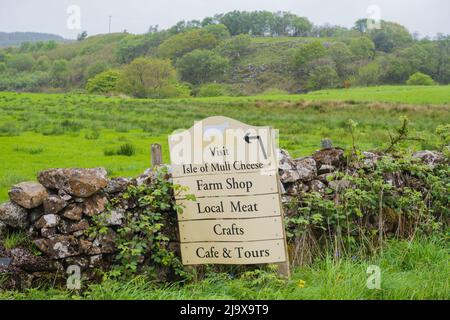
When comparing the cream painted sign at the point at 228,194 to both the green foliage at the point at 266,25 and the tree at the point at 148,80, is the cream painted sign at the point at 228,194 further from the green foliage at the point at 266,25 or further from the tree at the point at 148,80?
the green foliage at the point at 266,25

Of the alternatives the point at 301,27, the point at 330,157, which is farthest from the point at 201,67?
the point at 330,157

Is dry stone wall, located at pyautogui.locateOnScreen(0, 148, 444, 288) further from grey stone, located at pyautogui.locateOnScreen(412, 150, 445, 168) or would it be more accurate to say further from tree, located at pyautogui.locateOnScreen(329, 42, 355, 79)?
tree, located at pyautogui.locateOnScreen(329, 42, 355, 79)

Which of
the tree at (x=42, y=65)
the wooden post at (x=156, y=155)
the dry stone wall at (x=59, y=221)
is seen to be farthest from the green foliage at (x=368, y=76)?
the dry stone wall at (x=59, y=221)

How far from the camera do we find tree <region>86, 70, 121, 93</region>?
279 feet

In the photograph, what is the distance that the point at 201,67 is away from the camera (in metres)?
120

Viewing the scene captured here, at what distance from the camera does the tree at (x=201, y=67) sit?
386ft

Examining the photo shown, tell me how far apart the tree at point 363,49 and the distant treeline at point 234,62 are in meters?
0.20

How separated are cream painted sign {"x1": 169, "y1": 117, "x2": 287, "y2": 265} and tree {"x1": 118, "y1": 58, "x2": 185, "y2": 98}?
68.7 m

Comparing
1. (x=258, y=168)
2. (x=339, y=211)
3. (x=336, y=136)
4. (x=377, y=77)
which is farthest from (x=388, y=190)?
(x=377, y=77)

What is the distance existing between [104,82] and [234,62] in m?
69.1

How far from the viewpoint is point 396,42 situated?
125750 mm

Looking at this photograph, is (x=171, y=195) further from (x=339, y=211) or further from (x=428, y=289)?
(x=428, y=289)
